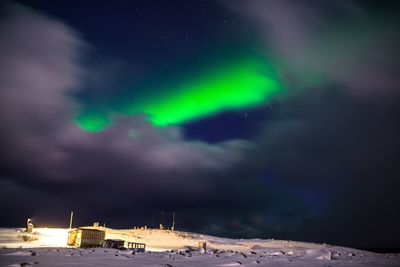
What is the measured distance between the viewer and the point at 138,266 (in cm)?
1403

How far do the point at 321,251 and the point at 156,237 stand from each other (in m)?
62.9

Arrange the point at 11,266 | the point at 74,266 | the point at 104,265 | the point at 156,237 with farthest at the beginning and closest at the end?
the point at 156,237 → the point at 104,265 → the point at 74,266 → the point at 11,266

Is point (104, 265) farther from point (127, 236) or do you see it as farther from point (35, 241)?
point (127, 236)

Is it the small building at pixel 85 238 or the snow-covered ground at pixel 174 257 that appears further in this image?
the small building at pixel 85 238

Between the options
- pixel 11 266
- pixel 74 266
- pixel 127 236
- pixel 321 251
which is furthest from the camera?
pixel 127 236

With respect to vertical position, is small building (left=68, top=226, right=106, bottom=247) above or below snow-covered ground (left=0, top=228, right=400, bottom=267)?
below

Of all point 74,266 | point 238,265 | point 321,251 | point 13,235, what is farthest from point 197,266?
point 13,235

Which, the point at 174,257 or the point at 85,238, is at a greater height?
the point at 174,257

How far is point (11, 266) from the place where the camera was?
12383 mm

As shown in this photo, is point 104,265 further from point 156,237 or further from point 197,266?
point 156,237

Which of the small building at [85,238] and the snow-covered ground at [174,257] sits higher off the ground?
the snow-covered ground at [174,257]

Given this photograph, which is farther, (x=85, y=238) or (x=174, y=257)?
(x=85, y=238)

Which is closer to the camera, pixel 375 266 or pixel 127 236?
pixel 375 266

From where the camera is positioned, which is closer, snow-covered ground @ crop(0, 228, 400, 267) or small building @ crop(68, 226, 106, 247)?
snow-covered ground @ crop(0, 228, 400, 267)
